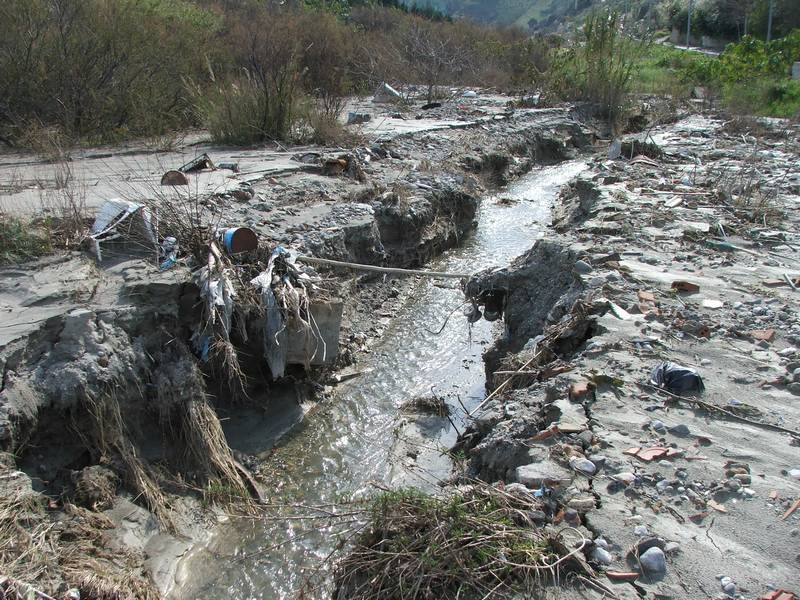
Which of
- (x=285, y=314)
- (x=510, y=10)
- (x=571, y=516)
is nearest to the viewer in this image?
(x=571, y=516)

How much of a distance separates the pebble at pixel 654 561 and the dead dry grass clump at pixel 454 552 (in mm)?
212

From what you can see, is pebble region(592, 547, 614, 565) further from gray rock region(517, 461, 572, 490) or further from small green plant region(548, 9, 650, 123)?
small green plant region(548, 9, 650, 123)

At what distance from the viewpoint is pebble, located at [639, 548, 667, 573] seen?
230 centimetres

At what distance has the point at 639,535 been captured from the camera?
2436mm

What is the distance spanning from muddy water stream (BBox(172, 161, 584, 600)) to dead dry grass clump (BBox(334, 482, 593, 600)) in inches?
21.0

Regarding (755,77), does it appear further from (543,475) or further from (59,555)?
(59,555)

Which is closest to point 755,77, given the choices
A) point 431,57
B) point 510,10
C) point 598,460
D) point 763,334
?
point 431,57

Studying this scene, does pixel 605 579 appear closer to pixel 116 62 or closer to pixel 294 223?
pixel 294 223

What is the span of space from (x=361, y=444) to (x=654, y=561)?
2446 millimetres

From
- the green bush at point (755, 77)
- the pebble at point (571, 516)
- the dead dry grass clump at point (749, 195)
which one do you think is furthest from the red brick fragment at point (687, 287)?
the green bush at point (755, 77)

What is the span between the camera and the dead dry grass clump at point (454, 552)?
7.43 ft

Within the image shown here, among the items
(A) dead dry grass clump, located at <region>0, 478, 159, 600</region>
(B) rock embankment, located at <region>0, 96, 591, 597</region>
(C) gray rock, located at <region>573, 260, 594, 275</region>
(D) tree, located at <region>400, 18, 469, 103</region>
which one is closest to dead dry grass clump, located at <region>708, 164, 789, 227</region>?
(C) gray rock, located at <region>573, 260, 594, 275</region>

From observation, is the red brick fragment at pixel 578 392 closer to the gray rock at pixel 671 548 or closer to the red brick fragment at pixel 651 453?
the red brick fragment at pixel 651 453

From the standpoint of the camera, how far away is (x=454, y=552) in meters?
2.30
